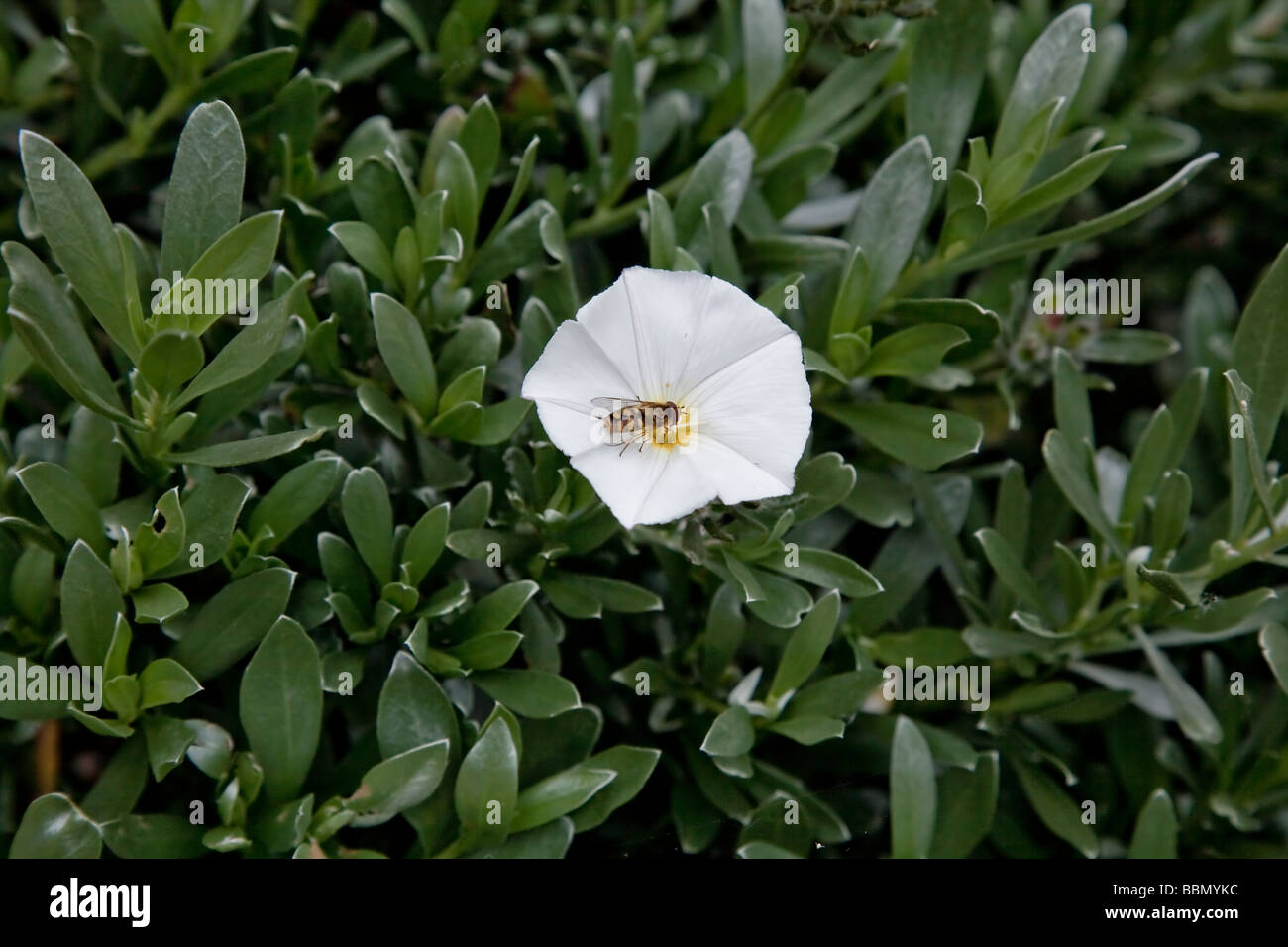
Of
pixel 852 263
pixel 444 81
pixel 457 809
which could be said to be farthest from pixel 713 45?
pixel 457 809

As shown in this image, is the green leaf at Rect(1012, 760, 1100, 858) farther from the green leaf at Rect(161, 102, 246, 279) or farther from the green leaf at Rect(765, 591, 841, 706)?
the green leaf at Rect(161, 102, 246, 279)

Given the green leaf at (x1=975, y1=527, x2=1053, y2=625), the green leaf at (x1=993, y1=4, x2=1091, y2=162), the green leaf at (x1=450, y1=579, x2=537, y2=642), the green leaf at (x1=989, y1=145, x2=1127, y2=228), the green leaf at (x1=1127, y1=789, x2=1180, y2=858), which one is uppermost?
the green leaf at (x1=993, y1=4, x2=1091, y2=162)

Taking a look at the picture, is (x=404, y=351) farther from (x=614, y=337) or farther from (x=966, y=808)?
(x=966, y=808)

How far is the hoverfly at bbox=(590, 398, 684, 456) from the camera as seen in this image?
1.64m

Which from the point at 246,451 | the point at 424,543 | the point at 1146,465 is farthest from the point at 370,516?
the point at 1146,465

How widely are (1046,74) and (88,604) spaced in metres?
1.71

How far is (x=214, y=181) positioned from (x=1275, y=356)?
1675 millimetres

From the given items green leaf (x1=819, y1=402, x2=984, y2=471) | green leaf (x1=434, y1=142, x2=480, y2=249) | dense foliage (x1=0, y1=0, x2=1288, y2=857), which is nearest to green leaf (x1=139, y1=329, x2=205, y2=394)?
dense foliage (x1=0, y1=0, x2=1288, y2=857)

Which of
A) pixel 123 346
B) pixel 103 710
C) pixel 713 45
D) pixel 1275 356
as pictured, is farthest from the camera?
pixel 713 45

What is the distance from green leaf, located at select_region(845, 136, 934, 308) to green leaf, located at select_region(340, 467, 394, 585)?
33.2 inches

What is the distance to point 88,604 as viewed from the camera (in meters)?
1.57

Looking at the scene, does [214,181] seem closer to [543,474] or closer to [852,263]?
[543,474]
